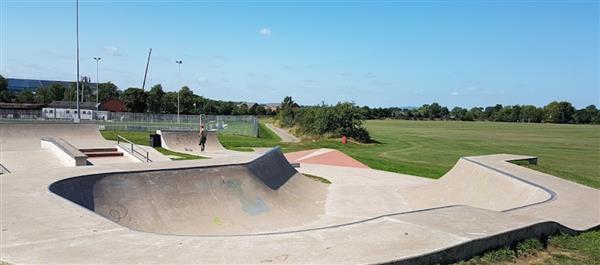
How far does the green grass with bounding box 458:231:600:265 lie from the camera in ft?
17.3

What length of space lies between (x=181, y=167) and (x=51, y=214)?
173 inches

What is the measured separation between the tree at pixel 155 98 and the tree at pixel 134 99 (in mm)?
1287

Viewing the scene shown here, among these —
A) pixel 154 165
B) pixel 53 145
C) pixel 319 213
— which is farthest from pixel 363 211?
pixel 53 145

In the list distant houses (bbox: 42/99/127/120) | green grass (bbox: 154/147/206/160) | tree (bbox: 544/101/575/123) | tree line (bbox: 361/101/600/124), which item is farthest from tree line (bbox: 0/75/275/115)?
tree (bbox: 544/101/575/123)

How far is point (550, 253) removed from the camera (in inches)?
225

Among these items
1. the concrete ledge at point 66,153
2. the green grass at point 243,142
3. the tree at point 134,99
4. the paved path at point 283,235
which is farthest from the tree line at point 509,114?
the paved path at point 283,235

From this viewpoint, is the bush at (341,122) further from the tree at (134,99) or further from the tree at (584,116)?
the tree at (584,116)

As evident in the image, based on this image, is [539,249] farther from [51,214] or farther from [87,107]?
[87,107]

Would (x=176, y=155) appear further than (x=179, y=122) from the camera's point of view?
No

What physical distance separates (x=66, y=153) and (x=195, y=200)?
27.2 feet

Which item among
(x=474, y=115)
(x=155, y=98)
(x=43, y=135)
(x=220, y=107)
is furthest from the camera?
(x=474, y=115)

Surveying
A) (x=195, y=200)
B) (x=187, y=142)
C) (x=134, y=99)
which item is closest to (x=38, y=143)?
(x=187, y=142)

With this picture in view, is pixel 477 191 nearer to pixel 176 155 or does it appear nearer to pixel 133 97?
pixel 176 155

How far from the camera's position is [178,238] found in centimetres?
496
